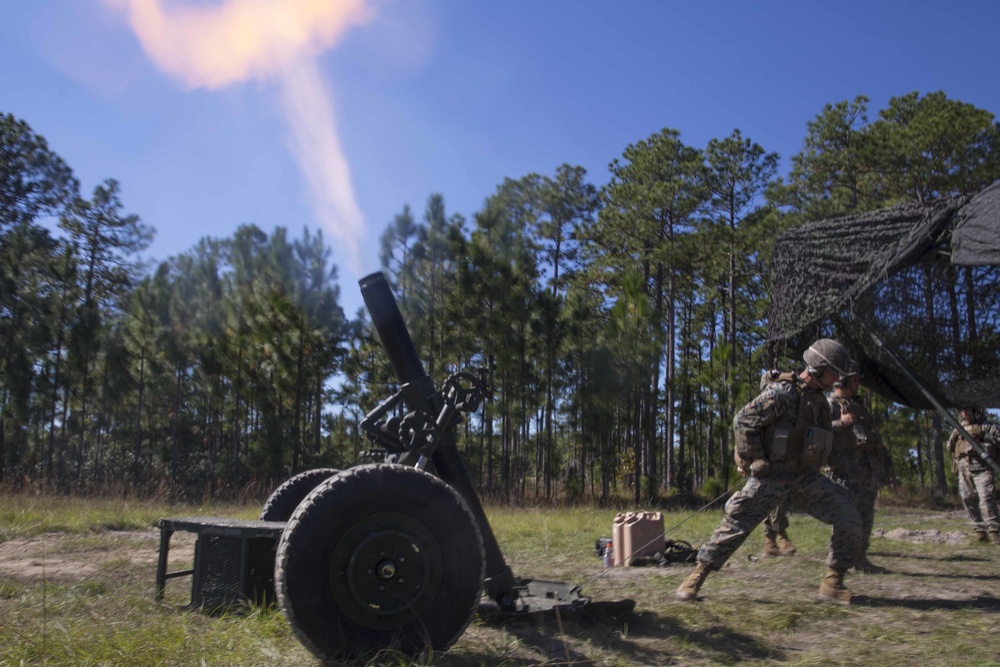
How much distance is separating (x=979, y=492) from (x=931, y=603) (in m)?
4.68

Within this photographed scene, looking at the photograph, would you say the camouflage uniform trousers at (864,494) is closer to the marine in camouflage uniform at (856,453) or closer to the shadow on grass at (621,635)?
the marine in camouflage uniform at (856,453)

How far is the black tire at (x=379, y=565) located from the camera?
11.5ft

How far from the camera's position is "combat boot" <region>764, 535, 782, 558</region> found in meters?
7.94

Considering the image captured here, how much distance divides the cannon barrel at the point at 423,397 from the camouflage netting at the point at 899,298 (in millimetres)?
5138

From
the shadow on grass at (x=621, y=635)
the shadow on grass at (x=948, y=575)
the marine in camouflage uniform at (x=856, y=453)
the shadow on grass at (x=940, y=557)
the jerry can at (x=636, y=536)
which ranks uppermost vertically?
the marine in camouflage uniform at (x=856, y=453)

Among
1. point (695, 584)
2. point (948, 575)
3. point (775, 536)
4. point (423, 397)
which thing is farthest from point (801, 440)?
point (775, 536)

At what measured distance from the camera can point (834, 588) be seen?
18.2 ft

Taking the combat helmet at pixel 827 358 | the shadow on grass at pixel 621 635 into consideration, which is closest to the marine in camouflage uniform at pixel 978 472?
the combat helmet at pixel 827 358

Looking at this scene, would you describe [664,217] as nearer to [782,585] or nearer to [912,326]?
[912,326]

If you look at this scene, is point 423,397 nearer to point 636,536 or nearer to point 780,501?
point 780,501

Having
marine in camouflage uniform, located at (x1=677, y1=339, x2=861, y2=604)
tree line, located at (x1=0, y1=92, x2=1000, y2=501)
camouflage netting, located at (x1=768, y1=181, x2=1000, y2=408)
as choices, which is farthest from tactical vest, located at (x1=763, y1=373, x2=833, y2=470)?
tree line, located at (x1=0, y1=92, x2=1000, y2=501)

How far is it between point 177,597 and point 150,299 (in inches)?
754

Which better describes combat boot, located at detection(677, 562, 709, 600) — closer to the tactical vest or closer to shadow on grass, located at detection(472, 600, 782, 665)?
shadow on grass, located at detection(472, 600, 782, 665)

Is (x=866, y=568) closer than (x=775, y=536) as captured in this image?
Yes
